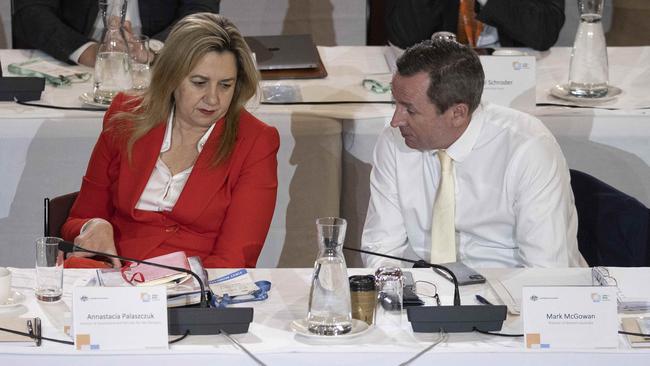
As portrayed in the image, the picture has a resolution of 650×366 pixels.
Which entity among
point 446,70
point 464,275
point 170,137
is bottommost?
point 464,275

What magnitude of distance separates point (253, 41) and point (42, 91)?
0.81 m

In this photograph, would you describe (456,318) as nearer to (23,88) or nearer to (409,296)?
(409,296)

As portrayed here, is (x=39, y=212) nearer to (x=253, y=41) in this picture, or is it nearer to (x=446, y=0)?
(x=253, y=41)

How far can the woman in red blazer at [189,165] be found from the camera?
2.96 metres

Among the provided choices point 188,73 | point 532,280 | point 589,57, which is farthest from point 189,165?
point 589,57

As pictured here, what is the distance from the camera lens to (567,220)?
289 cm

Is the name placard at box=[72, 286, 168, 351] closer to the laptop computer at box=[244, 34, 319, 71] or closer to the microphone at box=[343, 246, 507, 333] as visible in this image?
the microphone at box=[343, 246, 507, 333]

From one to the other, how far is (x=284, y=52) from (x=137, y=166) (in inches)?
46.4

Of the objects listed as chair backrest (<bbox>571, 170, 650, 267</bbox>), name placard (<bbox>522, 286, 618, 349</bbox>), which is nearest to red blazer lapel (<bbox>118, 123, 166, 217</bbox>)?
chair backrest (<bbox>571, 170, 650, 267</bbox>)

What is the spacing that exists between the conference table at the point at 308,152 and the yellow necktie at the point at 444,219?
2.44ft

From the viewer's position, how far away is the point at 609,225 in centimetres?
306

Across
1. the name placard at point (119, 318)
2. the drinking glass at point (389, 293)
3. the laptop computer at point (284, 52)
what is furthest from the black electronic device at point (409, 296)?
the laptop computer at point (284, 52)

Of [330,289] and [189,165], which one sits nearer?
[330,289]

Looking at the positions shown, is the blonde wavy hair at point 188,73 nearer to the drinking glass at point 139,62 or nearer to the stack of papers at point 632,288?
the drinking glass at point 139,62
